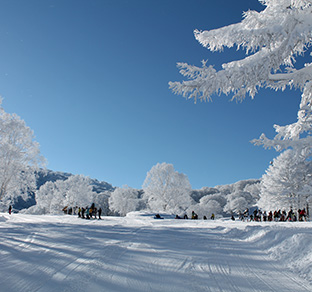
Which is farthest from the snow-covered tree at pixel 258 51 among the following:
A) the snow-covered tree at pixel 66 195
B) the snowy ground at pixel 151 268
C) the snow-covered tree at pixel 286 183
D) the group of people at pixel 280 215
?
the snow-covered tree at pixel 66 195

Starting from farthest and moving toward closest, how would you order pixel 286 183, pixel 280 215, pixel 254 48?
pixel 286 183
pixel 280 215
pixel 254 48

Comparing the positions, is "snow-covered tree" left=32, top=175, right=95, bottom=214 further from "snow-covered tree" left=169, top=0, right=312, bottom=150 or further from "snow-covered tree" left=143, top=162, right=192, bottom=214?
"snow-covered tree" left=169, top=0, right=312, bottom=150

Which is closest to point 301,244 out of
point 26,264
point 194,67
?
point 194,67

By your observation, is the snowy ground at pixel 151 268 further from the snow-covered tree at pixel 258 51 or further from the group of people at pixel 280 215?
the group of people at pixel 280 215

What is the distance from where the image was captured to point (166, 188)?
Answer: 141 ft

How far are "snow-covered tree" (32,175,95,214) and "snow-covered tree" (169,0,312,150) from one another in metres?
50.4

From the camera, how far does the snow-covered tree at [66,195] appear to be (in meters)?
52.5

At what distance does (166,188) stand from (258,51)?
3687 cm

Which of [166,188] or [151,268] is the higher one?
[166,188]

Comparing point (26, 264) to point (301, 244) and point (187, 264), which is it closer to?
point (187, 264)

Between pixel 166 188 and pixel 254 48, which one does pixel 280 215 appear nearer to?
pixel 166 188

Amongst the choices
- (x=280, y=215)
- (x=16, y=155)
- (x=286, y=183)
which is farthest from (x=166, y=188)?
(x=16, y=155)

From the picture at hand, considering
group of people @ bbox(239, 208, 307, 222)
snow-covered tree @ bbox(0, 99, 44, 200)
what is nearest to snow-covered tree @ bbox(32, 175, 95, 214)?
snow-covered tree @ bbox(0, 99, 44, 200)

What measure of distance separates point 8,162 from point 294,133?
25898 mm
